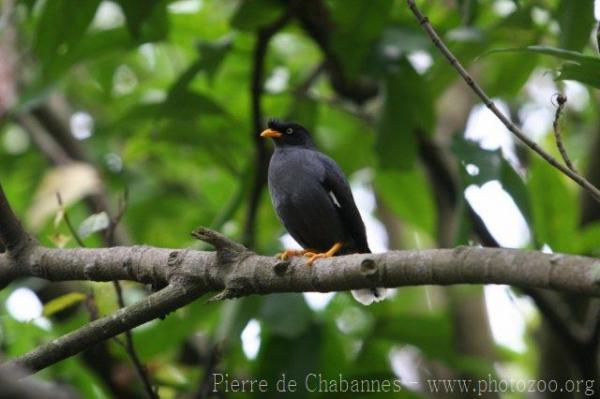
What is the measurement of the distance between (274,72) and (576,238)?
3.00 metres

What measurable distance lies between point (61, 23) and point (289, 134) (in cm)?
198

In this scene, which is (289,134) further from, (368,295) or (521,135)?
(521,135)

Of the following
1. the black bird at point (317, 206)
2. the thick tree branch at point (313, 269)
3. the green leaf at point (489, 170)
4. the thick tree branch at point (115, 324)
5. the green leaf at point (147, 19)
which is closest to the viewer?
the thick tree branch at point (313, 269)

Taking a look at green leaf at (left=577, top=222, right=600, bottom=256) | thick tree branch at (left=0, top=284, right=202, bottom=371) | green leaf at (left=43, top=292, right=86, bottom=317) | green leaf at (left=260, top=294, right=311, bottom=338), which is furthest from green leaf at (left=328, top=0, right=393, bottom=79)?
thick tree branch at (left=0, top=284, right=202, bottom=371)

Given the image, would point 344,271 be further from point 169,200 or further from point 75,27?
point 169,200

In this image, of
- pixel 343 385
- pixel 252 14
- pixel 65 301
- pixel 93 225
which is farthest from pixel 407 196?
pixel 93 225

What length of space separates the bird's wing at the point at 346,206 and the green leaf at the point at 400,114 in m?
0.47

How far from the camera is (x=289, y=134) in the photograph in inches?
262

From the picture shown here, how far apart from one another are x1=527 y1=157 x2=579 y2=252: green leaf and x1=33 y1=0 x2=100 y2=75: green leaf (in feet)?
10.5

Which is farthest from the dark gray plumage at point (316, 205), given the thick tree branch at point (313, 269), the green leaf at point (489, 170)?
the thick tree branch at point (313, 269)

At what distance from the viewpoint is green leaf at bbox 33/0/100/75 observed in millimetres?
5301

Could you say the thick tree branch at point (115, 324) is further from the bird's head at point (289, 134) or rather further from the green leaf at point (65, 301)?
the bird's head at point (289, 134)

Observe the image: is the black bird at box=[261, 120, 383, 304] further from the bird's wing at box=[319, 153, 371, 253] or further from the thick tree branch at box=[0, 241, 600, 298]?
the thick tree branch at box=[0, 241, 600, 298]

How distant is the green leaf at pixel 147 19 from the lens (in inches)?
213
